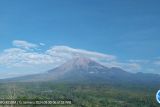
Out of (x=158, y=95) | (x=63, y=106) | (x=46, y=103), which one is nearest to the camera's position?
(x=158, y=95)

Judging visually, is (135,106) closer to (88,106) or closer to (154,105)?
(154,105)

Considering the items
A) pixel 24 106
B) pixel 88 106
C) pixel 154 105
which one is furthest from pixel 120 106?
pixel 24 106

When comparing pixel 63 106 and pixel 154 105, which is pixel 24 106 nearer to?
pixel 63 106

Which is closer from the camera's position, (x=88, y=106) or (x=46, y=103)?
(x=46, y=103)

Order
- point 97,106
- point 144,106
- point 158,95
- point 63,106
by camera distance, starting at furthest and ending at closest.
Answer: point 144,106 < point 97,106 < point 63,106 < point 158,95

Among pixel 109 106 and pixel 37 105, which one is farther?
pixel 109 106

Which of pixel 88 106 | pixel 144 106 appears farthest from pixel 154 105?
→ pixel 88 106

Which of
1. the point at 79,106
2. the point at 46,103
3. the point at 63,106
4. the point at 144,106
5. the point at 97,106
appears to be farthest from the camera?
the point at 144,106

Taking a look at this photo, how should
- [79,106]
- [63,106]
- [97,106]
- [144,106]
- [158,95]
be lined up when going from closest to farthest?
[158,95], [63,106], [79,106], [97,106], [144,106]
